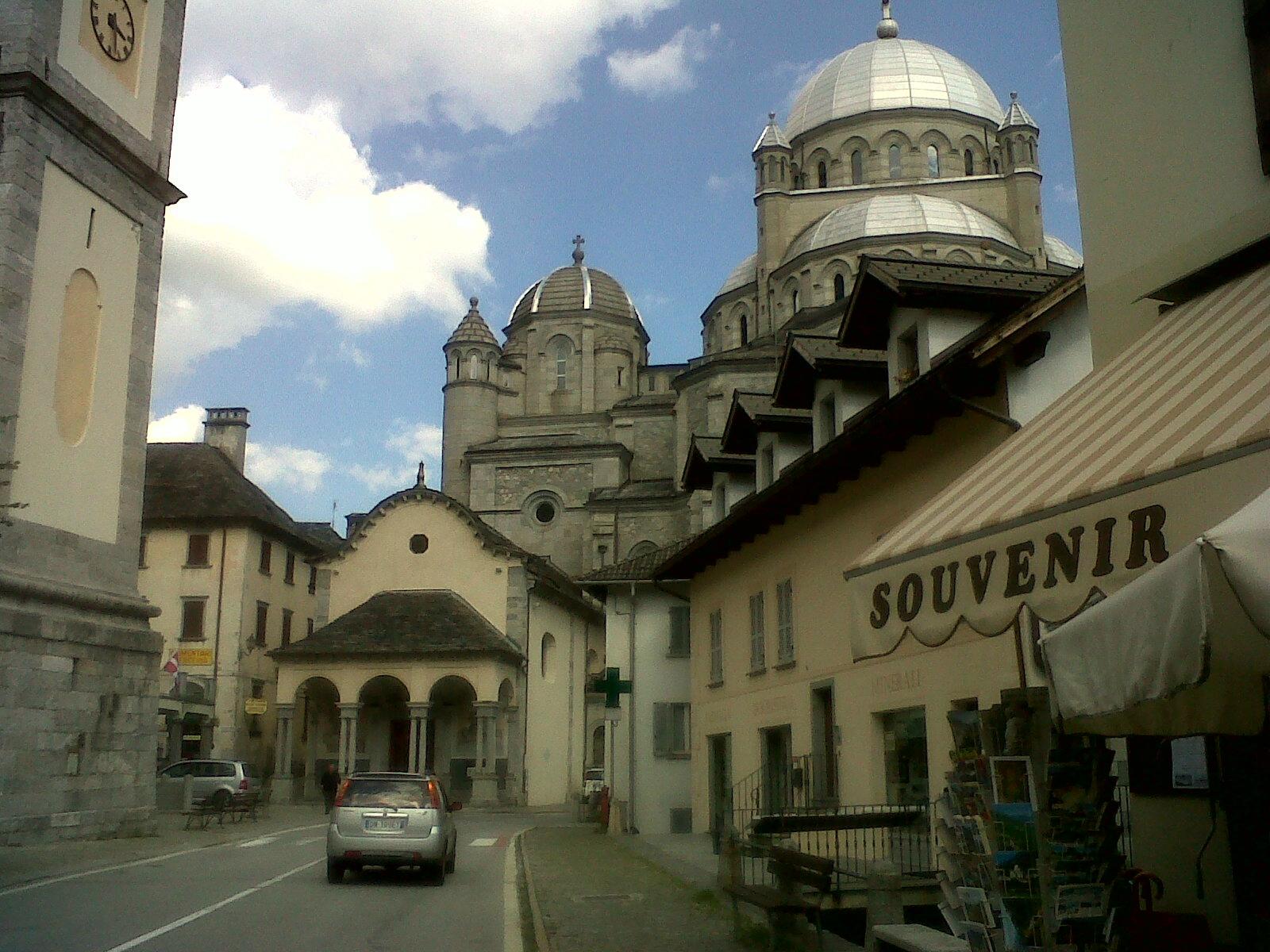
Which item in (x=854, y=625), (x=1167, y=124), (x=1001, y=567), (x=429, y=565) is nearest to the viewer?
(x=1001, y=567)

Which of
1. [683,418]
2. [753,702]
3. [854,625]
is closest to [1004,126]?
[683,418]

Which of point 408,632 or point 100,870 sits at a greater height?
point 408,632

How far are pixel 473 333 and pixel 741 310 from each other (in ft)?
46.0

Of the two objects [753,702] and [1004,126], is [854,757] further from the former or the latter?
[1004,126]

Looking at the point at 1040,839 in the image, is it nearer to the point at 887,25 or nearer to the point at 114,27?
the point at 114,27

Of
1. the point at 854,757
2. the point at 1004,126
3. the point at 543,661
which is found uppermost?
the point at 1004,126

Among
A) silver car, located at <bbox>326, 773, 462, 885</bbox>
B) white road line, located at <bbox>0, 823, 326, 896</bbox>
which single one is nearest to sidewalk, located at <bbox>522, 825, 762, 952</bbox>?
silver car, located at <bbox>326, 773, 462, 885</bbox>

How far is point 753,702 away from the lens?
20.9m

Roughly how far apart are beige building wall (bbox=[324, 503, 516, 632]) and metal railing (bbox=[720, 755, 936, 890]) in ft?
67.1

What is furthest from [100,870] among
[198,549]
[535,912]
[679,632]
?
[198,549]

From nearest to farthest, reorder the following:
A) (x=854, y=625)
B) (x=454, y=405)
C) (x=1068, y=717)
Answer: (x=1068, y=717) < (x=854, y=625) < (x=454, y=405)

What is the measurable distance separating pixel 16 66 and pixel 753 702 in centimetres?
1654

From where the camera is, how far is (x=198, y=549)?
4375 cm

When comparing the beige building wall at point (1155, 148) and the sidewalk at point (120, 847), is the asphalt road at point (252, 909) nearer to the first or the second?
the sidewalk at point (120, 847)
